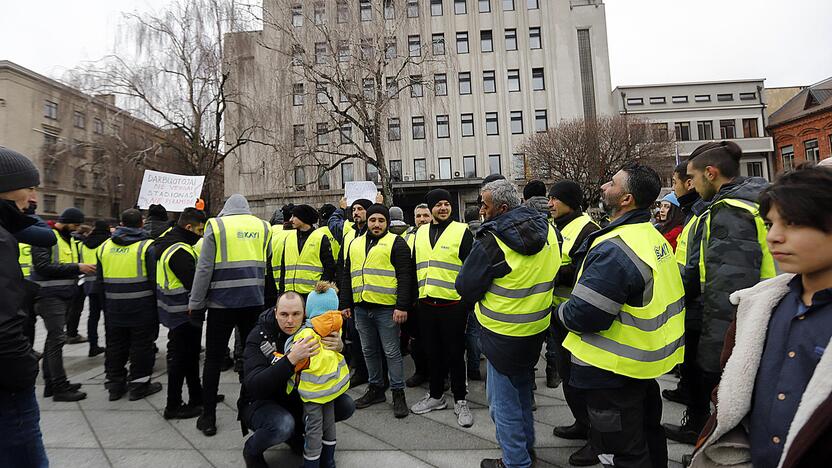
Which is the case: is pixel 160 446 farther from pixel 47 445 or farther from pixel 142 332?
pixel 142 332

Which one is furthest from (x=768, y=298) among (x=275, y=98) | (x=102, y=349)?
(x=275, y=98)

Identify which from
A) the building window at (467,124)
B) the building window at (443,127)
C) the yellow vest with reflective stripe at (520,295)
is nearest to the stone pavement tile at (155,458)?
the yellow vest with reflective stripe at (520,295)

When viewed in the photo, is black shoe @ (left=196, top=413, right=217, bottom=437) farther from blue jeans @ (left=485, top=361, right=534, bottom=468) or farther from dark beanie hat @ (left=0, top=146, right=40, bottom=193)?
blue jeans @ (left=485, top=361, right=534, bottom=468)

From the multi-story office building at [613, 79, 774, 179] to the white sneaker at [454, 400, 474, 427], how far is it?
42.8 metres

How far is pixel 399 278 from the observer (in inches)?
170

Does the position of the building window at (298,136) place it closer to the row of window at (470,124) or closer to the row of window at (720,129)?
the row of window at (470,124)

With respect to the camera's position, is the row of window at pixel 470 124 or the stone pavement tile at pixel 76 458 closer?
the stone pavement tile at pixel 76 458

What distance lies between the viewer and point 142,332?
4.78 m

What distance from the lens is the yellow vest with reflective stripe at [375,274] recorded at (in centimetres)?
431

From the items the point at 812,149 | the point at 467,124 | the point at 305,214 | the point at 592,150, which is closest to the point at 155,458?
the point at 305,214

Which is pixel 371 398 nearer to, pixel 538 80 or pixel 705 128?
pixel 538 80

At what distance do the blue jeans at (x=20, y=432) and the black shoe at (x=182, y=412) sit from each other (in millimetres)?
1939

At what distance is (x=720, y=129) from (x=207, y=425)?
49933 mm

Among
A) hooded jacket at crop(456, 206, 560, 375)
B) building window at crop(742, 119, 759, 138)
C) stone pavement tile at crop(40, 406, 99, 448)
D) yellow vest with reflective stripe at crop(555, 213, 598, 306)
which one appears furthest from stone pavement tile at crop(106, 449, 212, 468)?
building window at crop(742, 119, 759, 138)
